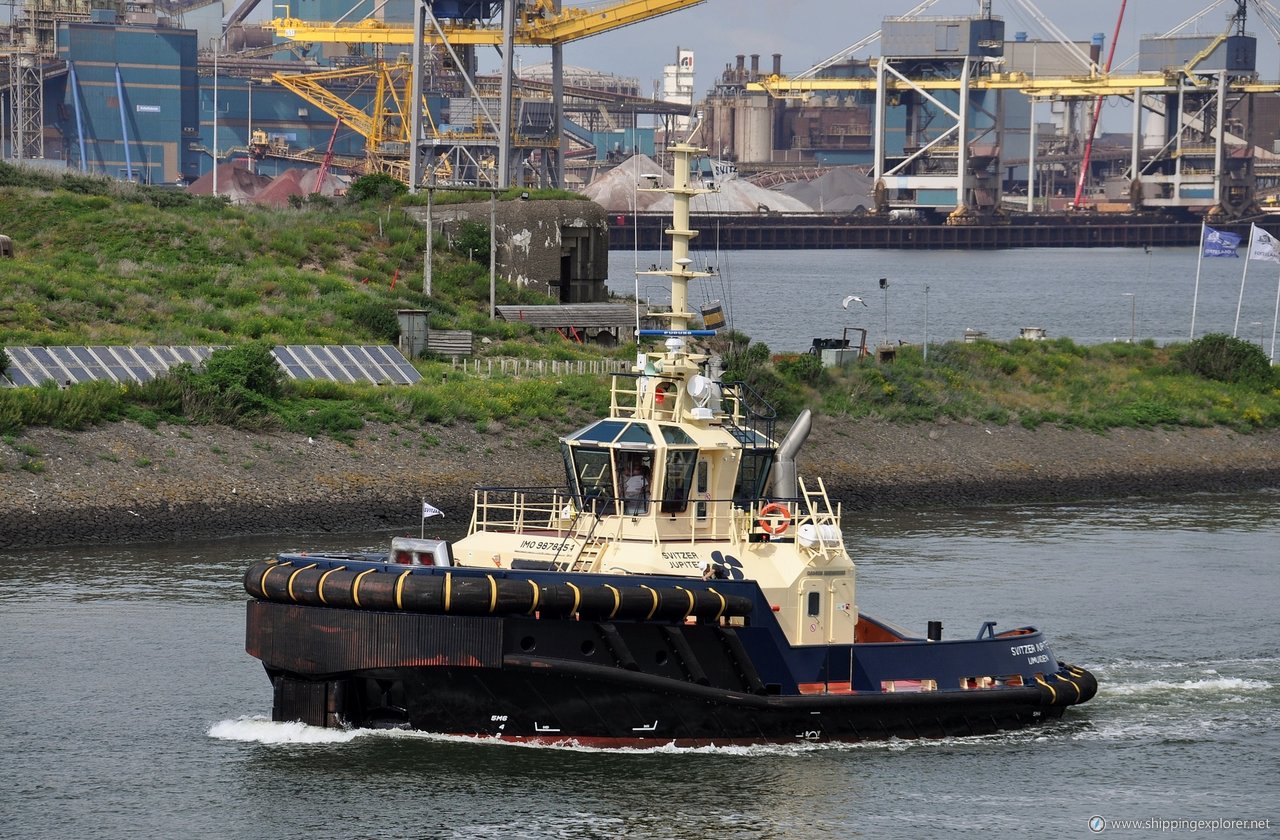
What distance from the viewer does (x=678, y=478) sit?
22.5 m

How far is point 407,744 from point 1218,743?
10.0 metres

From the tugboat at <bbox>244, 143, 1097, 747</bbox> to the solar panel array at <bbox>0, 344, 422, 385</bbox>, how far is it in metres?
19.7

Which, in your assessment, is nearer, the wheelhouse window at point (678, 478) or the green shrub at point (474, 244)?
the wheelhouse window at point (678, 478)

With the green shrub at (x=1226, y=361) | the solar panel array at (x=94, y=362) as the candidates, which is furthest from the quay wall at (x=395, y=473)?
the green shrub at (x=1226, y=361)

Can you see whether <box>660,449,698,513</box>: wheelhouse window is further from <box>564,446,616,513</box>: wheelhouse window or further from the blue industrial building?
the blue industrial building

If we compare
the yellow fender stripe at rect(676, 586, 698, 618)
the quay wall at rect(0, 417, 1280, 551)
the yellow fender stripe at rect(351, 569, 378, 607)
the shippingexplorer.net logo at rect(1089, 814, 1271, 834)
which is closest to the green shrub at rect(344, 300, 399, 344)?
the quay wall at rect(0, 417, 1280, 551)

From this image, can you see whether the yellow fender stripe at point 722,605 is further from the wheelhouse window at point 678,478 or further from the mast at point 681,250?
the mast at point 681,250

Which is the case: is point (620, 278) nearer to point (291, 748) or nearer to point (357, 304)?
point (357, 304)

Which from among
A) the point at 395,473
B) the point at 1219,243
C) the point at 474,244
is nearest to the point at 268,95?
the point at 474,244

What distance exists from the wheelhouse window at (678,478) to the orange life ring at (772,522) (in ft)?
3.78

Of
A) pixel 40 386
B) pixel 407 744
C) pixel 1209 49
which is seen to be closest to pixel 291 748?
pixel 407 744

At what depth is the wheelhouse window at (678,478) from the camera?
73.6ft

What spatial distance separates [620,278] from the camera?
121 meters

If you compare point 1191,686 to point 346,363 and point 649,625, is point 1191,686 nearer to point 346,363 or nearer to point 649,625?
point 649,625
